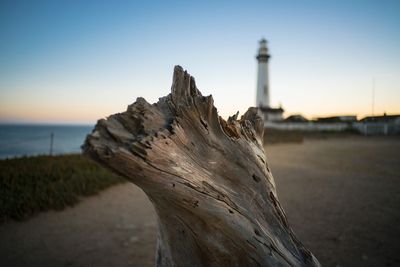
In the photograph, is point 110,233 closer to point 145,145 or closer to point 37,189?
point 37,189

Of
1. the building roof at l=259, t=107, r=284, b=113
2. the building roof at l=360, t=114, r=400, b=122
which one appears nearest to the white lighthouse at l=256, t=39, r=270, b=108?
the building roof at l=259, t=107, r=284, b=113

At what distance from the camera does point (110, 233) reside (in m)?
5.99

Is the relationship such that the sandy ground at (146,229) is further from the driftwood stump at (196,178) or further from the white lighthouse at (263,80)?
the white lighthouse at (263,80)

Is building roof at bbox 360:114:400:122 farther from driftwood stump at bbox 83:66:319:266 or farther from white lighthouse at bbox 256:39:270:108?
driftwood stump at bbox 83:66:319:266

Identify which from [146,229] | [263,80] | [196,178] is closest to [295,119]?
[263,80]

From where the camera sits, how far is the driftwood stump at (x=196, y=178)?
5.99ft

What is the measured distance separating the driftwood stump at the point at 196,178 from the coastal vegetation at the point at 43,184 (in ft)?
18.5

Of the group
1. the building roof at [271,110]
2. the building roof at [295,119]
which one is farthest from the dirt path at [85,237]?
the building roof at [295,119]

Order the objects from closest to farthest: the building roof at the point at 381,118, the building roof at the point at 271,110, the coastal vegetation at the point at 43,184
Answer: the coastal vegetation at the point at 43,184
the building roof at the point at 381,118
the building roof at the point at 271,110

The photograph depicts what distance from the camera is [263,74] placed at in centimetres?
5094

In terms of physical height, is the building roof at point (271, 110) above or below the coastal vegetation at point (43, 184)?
above

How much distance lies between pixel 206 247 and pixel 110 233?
4.29 m

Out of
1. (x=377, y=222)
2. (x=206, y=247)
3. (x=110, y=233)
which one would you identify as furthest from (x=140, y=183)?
(x=377, y=222)

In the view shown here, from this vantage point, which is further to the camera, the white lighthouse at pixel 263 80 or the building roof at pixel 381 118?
the white lighthouse at pixel 263 80
